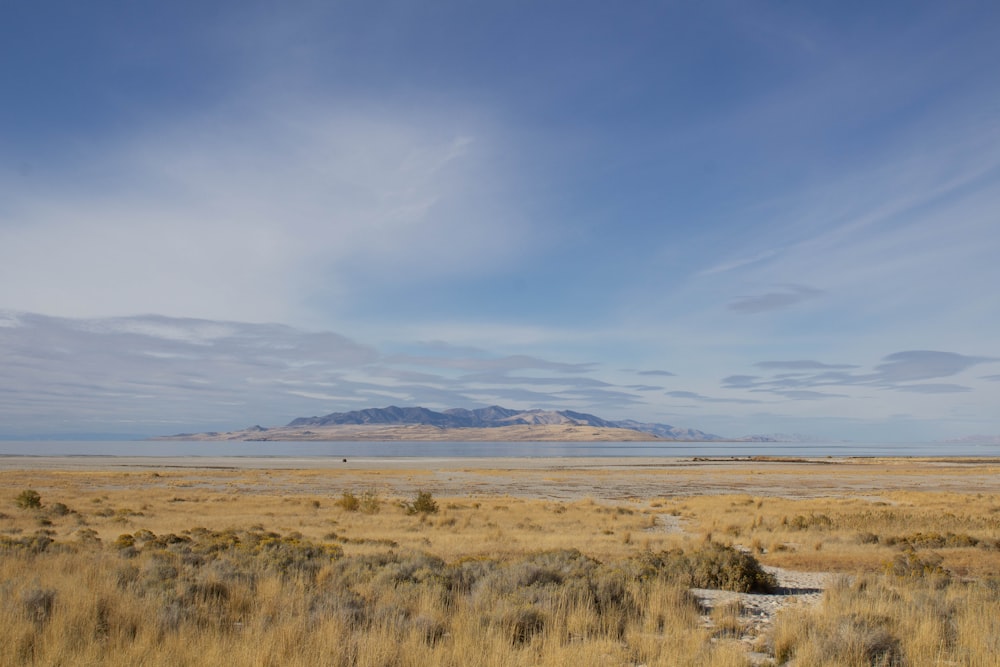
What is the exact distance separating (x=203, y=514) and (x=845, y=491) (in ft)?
149

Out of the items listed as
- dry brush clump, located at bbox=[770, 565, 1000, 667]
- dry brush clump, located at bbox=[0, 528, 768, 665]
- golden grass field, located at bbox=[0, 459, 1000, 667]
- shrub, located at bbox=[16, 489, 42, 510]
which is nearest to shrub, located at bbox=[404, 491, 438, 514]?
golden grass field, located at bbox=[0, 459, 1000, 667]

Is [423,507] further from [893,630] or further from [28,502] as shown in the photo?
[893,630]

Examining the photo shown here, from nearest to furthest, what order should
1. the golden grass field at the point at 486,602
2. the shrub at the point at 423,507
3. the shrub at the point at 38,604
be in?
the golden grass field at the point at 486,602 < the shrub at the point at 38,604 < the shrub at the point at 423,507

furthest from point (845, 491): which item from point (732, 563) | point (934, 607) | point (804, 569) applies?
point (934, 607)

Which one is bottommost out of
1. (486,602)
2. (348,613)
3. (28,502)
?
(28,502)

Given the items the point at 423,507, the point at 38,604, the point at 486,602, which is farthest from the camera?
the point at 423,507

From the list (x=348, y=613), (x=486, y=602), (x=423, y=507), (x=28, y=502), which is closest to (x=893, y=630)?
(x=486, y=602)

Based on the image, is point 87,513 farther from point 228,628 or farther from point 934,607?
point 934,607

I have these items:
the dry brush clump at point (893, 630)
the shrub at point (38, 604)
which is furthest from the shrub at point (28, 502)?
the dry brush clump at point (893, 630)

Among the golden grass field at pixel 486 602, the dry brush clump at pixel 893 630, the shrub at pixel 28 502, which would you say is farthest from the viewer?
the shrub at pixel 28 502

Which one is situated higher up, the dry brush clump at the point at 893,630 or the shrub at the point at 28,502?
the dry brush clump at the point at 893,630

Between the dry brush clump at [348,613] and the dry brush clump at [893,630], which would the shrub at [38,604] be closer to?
the dry brush clump at [348,613]

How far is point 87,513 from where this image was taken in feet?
97.7

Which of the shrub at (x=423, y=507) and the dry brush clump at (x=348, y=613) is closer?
the dry brush clump at (x=348, y=613)
